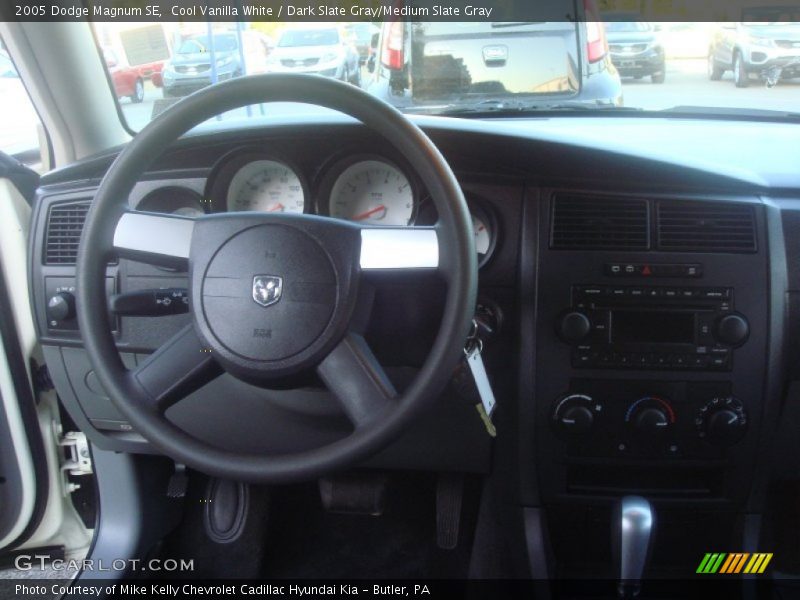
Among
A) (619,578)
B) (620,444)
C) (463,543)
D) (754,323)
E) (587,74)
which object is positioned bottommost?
(463,543)

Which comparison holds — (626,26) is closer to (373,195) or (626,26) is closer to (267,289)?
(373,195)

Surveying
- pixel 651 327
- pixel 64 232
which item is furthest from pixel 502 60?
pixel 64 232

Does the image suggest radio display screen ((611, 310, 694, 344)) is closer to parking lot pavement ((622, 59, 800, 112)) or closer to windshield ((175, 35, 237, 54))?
parking lot pavement ((622, 59, 800, 112))

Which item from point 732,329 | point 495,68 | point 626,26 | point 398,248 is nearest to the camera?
point 398,248

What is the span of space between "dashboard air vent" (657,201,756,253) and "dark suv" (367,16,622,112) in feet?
1.88

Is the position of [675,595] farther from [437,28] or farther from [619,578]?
[437,28]

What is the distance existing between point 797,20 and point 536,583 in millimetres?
1569

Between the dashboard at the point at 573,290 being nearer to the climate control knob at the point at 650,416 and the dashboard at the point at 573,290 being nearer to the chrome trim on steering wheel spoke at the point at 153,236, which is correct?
the climate control knob at the point at 650,416

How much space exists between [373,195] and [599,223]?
1.67ft

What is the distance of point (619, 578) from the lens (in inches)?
71.8

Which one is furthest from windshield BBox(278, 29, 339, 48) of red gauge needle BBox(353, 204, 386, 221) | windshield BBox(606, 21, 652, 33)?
windshield BBox(606, 21, 652, 33)

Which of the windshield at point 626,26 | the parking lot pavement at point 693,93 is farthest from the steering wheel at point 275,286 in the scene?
the windshield at point 626,26

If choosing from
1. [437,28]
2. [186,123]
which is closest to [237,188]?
[186,123]

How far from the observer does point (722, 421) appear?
175 centimetres
